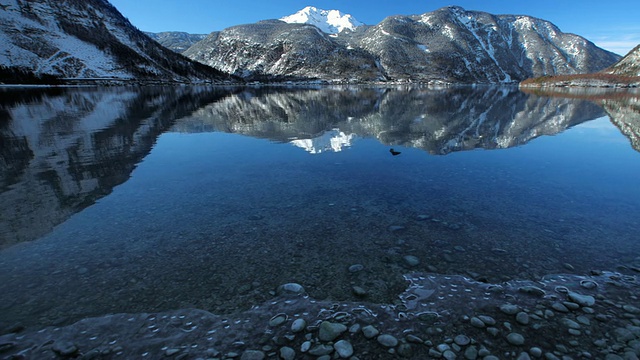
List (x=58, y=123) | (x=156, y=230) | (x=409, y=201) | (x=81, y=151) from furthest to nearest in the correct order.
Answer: (x=58, y=123) → (x=81, y=151) → (x=409, y=201) → (x=156, y=230)

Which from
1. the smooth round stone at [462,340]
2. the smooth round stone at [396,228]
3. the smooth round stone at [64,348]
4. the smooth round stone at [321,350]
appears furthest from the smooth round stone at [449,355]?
the smooth round stone at [64,348]

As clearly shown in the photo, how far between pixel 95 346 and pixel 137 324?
0.69 m

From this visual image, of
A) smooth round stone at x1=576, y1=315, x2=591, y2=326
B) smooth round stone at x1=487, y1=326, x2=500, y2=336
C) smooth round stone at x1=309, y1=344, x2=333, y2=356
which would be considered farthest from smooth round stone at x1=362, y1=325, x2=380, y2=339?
smooth round stone at x1=576, y1=315, x2=591, y2=326

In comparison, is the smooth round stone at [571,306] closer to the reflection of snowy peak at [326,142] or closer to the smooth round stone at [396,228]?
the smooth round stone at [396,228]

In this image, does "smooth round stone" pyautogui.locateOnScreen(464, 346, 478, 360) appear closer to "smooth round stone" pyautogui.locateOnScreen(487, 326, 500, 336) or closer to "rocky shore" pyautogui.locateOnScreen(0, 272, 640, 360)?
"rocky shore" pyautogui.locateOnScreen(0, 272, 640, 360)

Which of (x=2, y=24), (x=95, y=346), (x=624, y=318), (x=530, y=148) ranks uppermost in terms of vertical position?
(x=2, y=24)

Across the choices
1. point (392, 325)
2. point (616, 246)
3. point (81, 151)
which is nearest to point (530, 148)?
point (616, 246)

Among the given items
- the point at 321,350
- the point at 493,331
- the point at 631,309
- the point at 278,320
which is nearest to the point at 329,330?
the point at 321,350

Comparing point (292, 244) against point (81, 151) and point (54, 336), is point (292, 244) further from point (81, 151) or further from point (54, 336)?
point (81, 151)

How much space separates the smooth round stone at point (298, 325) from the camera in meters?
5.55

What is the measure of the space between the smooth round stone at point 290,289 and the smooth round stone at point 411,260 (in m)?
2.97

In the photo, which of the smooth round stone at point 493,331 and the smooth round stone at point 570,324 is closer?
the smooth round stone at point 493,331

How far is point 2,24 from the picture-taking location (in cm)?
18575

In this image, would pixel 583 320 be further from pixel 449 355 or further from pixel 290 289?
pixel 290 289
